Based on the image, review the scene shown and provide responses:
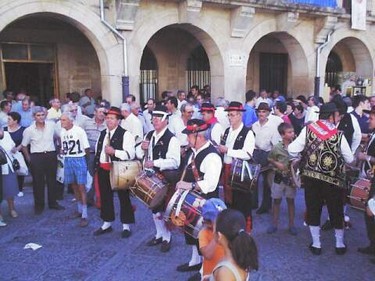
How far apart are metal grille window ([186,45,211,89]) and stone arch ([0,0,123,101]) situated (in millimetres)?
4417

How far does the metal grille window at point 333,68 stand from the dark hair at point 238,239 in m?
15.4

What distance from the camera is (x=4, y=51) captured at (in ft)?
34.6

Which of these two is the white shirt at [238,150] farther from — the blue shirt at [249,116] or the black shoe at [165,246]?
the blue shirt at [249,116]

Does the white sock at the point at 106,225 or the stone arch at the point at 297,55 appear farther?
the stone arch at the point at 297,55

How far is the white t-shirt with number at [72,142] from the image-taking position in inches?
230

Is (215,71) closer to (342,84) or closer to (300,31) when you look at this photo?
(300,31)

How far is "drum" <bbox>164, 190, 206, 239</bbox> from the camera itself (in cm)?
373

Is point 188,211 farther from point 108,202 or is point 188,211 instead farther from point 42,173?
point 42,173

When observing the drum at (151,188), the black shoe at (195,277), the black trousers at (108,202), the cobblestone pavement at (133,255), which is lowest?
the cobblestone pavement at (133,255)

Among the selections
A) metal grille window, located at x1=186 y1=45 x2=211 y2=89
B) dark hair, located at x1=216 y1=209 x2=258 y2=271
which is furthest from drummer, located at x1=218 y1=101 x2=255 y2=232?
metal grille window, located at x1=186 y1=45 x2=211 y2=89

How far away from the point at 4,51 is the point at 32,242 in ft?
23.0

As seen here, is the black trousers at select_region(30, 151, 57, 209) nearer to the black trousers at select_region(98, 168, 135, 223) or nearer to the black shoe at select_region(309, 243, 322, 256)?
the black trousers at select_region(98, 168, 135, 223)

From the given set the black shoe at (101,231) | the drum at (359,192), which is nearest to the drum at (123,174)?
the black shoe at (101,231)

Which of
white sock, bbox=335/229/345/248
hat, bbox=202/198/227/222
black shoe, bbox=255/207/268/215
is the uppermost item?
hat, bbox=202/198/227/222
